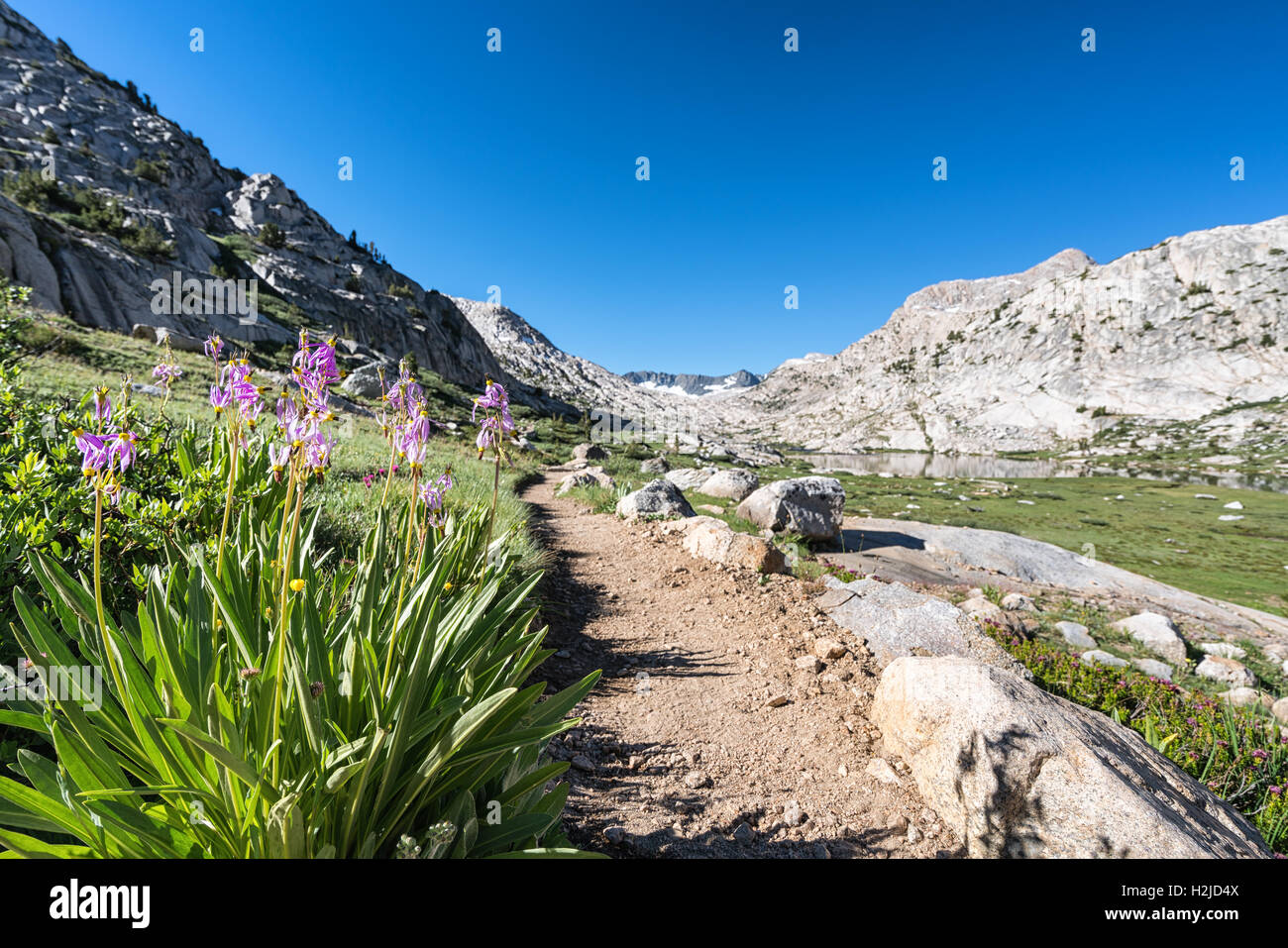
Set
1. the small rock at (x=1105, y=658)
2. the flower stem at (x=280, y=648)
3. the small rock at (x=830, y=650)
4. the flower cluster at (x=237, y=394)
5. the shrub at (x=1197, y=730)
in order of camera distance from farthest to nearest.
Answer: the small rock at (x=1105, y=658), the small rock at (x=830, y=650), the shrub at (x=1197, y=730), the flower cluster at (x=237, y=394), the flower stem at (x=280, y=648)

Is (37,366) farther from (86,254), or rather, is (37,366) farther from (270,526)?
(86,254)

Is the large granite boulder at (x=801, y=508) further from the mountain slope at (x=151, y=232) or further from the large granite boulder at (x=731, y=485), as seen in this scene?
the mountain slope at (x=151, y=232)

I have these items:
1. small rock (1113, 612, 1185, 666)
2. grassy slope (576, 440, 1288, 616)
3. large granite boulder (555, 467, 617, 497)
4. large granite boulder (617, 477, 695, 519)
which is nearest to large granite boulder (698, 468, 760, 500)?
grassy slope (576, 440, 1288, 616)

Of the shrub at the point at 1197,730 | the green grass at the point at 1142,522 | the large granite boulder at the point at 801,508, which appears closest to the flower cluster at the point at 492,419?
the shrub at the point at 1197,730

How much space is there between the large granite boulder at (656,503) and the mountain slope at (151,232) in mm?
11200

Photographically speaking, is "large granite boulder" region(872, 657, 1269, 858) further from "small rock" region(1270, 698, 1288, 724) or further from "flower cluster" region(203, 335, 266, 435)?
"flower cluster" region(203, 335, 266, 435)

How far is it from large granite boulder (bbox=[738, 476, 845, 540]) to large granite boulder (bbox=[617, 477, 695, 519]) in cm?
183

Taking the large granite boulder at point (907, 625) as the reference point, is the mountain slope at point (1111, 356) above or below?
above

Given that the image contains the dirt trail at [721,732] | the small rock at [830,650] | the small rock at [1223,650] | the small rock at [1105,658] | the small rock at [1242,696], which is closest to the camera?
the dirt trail at [721,732]

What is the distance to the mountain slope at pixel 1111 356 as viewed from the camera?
77500mm

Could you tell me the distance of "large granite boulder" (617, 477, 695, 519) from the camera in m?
12.2

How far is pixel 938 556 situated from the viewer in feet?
44.2

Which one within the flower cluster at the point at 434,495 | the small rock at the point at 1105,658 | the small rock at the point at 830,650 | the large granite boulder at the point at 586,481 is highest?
Result: the flower cluster at the point at 434,495

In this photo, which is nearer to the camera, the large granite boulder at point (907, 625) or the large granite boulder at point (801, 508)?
the large granite boulder at point (907, 625)
